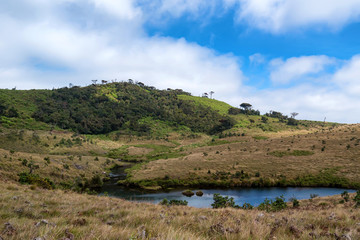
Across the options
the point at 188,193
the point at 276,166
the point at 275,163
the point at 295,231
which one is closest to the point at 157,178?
the point at 188,193

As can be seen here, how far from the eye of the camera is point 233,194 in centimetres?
3006

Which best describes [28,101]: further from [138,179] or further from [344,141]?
[344,141]

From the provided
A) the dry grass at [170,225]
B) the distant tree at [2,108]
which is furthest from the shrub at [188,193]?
the distant tree at [2,108]

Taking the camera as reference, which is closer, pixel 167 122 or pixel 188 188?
pixel 188 188

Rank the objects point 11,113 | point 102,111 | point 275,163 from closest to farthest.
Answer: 1. point 275,163
2. point 11,113
3. point 102,111

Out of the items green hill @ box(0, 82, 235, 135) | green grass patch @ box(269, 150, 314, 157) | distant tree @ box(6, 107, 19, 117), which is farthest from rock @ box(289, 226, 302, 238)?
distant tree @ box(6, 107, 19, 117)

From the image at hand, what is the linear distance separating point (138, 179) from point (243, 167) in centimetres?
2119

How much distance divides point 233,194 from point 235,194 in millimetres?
312

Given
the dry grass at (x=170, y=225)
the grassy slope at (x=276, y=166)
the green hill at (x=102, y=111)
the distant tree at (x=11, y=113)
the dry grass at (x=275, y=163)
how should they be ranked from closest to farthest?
the dry grass at (x=170, y=225) → the grassy slope at (x=276, y=166) → the dry grass at (x=275, y=163) → the distant tree at (x=11, y=113) → the green hill at (x=102, y=111)

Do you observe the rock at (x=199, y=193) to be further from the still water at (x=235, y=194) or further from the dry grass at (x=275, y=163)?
the dry grass at (x=275, y=163)

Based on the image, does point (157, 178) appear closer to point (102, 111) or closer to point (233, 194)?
point (233, 194)

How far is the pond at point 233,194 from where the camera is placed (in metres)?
27.8

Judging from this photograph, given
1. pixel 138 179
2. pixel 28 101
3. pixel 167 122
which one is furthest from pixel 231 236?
pixel 28 101

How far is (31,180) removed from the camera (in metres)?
24.2
